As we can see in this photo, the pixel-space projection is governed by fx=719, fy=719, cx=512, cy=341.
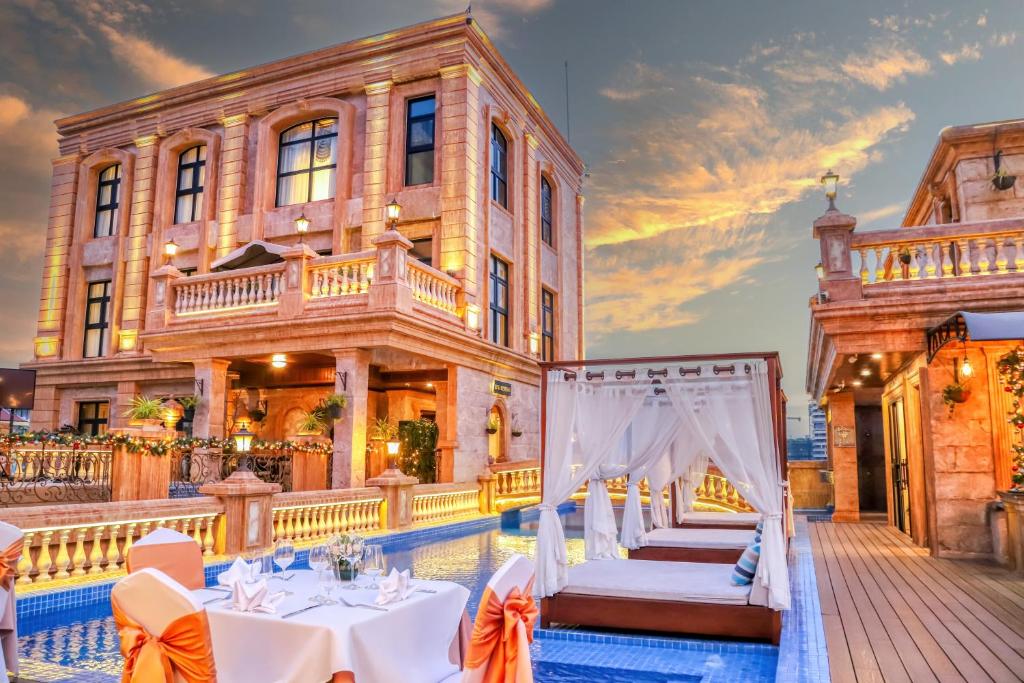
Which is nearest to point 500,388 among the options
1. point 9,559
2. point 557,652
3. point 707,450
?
point 707,450

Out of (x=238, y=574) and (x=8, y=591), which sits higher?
(x=238, y=574)

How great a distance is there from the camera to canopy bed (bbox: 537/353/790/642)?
5.76 metres

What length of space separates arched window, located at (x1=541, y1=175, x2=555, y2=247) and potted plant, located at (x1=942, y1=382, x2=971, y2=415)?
495 inches

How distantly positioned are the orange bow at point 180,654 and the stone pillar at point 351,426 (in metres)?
9.75

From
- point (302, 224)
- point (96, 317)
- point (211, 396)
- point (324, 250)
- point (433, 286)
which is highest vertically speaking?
point (302, 224)

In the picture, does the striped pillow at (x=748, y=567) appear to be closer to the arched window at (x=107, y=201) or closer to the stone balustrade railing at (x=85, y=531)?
the stone balustrade railing at (x=85, y=531)

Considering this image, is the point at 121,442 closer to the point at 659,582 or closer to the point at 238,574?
the point at 238,574

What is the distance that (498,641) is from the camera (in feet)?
10.3

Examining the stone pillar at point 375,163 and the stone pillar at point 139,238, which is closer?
the stone pillar at point 375,163

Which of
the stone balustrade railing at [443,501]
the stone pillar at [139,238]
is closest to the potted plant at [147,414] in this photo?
the stone pillar at [139,238]

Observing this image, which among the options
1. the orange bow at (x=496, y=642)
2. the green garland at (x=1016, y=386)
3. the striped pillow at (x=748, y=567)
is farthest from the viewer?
the green garland at (x=1016, y=386)

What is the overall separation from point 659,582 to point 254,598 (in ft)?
12.0

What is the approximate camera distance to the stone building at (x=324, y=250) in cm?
1339

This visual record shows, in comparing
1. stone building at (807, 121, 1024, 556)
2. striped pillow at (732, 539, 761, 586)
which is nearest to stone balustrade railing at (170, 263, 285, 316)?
stone building at (807, 121, 1024, 556)
